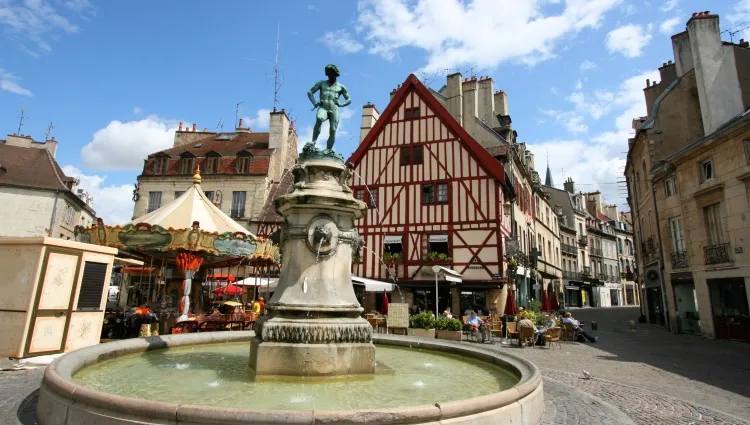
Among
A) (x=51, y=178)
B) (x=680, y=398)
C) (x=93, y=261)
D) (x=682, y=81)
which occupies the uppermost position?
(x=682, y=81)

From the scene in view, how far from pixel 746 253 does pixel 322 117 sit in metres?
14.4

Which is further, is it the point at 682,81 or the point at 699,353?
the point at 682,81

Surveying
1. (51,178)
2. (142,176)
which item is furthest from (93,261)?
(51,178)

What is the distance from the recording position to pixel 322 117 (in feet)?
23.6

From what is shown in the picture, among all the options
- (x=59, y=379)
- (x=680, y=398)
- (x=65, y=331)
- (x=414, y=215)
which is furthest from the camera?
(x=414, y=215)

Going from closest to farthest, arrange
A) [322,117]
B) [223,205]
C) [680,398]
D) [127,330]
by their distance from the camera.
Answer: [680,398] → [322,117] → [127,330] → [223,205]

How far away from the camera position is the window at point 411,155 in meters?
22.2

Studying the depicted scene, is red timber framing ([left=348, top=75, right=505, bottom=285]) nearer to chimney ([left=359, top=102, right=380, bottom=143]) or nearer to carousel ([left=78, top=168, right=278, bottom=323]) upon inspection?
chimney ([left=359, top=102, right=380, bottom=143])

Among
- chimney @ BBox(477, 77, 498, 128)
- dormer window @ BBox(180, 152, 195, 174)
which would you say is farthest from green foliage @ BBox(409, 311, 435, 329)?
dormer window @ BBox(180, 152, 195, 174)

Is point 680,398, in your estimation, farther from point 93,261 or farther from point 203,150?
point 203,150

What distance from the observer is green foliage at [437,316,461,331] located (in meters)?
13.7

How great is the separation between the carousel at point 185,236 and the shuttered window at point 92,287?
220 cm

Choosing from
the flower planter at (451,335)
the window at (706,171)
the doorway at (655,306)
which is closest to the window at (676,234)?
the window at (706,171)

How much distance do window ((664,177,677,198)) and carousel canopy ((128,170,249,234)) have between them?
17088 mm
